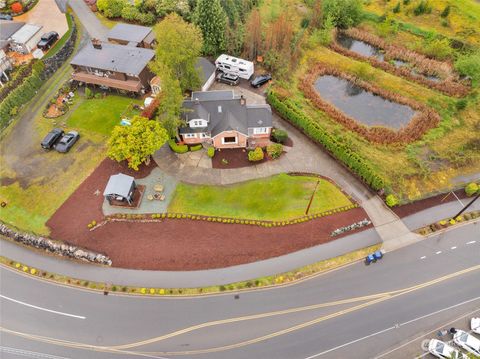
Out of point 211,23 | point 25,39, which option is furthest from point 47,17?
point 211,23

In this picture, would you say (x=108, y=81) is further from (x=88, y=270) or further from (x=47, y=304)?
(x=47, y=304)

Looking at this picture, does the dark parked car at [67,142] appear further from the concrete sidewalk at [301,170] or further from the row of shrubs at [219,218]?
the row of shrubs at [219,218]

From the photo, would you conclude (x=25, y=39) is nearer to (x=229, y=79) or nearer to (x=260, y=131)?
(x=229, y=79)

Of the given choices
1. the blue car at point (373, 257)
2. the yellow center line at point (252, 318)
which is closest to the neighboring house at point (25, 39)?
the yellow center line at point (252, 318)

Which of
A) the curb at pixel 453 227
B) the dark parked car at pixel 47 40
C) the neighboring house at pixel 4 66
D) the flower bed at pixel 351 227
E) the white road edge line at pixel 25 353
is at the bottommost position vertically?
the white road edge line at pixel 25 353

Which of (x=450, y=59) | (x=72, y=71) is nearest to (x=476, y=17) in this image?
(x=450, y=59)

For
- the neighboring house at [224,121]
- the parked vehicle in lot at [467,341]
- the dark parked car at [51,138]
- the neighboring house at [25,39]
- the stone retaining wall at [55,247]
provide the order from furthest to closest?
the neighboring house at [25,39]
the dark parked car at [51,138]
the neighboring house at [224,121]
the stone retaining wall at [55,247]
the parked vehicle in lot at [467,341]
